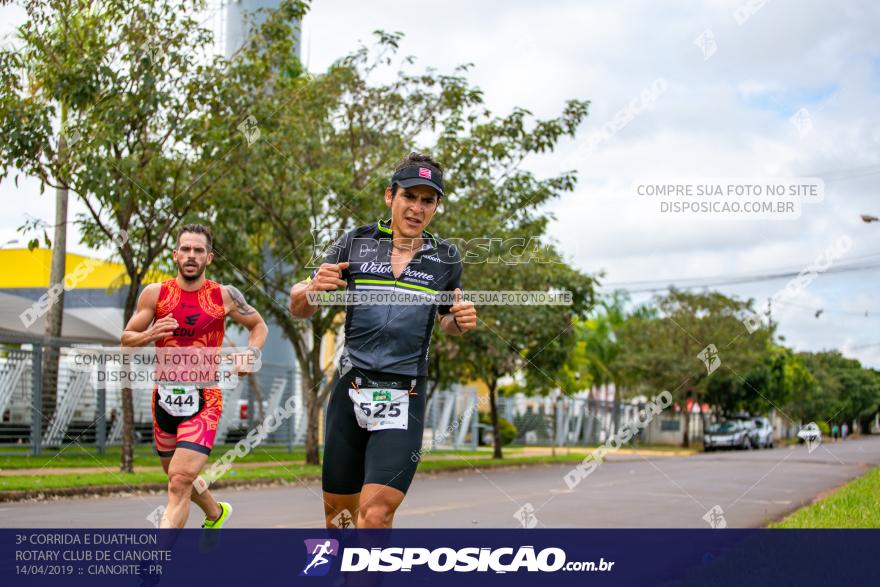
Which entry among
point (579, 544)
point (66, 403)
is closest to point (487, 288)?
point (66, 403)

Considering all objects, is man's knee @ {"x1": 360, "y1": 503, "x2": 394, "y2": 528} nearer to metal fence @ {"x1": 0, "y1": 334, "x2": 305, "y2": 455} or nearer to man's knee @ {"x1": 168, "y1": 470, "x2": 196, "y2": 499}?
man's knee @ {"x1": 168, "y1": 470, "x2": 196, "y2": 499}

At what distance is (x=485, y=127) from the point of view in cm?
2019

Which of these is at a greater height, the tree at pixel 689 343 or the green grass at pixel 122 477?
the tree at pixel 689 343

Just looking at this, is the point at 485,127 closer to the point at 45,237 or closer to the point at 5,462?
the point at 45,237

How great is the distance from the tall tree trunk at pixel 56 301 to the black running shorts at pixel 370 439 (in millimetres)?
11993

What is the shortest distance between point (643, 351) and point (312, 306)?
45.3m

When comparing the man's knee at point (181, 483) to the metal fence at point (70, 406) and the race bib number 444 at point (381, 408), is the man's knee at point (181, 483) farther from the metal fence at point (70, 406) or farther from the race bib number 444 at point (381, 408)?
the metal fence at point (70, 406)

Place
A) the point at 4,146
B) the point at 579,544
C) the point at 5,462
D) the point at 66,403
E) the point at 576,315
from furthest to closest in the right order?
the point at 576,315
the point at 66,403
the point at 5,462
the point at 4,146
the point at 579,544

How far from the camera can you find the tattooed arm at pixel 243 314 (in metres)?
6.65

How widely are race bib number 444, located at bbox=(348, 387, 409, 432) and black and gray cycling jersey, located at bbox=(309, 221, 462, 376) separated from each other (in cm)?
10

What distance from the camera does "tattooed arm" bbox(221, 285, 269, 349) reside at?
21.8 feet

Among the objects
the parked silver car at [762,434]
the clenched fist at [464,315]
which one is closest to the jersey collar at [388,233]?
the clenched fist at [464,315]

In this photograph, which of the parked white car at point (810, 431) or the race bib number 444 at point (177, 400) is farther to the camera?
the parked white car at point (810, 431)

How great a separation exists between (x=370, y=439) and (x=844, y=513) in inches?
281
